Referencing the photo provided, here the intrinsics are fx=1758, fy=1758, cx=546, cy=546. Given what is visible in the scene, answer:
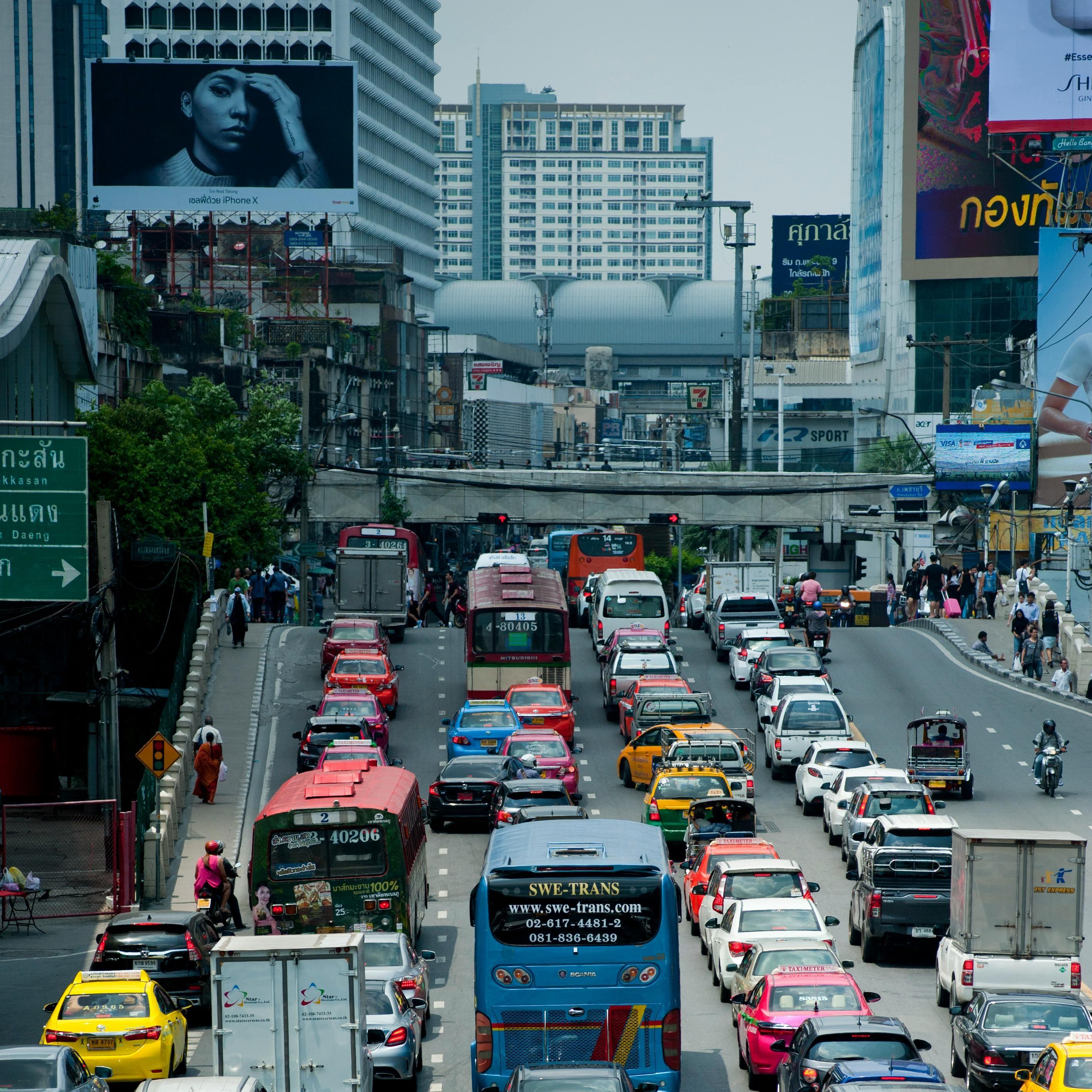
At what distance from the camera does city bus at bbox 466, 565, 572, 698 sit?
1630 inches

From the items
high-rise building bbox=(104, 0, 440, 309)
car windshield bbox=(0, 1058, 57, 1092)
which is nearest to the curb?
car windshield bbox=(0, 1058, 57, 1092)

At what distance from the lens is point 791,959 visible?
1967cm

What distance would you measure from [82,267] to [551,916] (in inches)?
1820

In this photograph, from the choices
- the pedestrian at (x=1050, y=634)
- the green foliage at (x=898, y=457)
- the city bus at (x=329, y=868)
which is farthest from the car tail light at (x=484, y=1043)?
the green foliage at (x=898, y=457)

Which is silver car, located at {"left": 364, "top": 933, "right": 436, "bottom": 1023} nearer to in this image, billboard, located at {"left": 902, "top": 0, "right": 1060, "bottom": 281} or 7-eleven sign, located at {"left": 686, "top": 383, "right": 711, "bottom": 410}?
billboard, located at {"left": 902, "top": 0, "right": 1060, "bottom": 281}

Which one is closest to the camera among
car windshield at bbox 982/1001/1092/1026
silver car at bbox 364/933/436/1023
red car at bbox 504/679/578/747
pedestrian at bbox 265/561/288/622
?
car windshield at bbox 982/1001/1092/1026

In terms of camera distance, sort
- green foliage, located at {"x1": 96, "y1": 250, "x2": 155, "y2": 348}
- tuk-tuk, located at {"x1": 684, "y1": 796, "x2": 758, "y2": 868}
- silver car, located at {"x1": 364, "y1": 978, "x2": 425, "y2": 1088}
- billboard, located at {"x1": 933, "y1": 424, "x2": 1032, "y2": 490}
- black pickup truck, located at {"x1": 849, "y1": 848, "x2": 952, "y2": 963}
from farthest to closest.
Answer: billboard, located at {"x1": 933, "y1": 424, "x2": 1032, "y2": 490}
green foliage, located at {"x1": 96, "y1": 250, "x2": 155, "y2": 348}
tuk-tuk, located at {"x1": 684, "y1": 796, "x2": 758, "y2": 868}
black pickup truck, located at {"x1": 849, "y1": 848, "x2": 952, "y2": 963}
silver car, located at {"x1": 364, "y1": 978, "x2": 425, "y2": 1088}

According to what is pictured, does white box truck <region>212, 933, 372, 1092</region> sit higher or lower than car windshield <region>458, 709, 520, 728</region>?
higher

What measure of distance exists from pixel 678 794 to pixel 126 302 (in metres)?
52.1

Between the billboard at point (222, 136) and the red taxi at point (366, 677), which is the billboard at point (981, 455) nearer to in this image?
the billboard at point (222, 136)

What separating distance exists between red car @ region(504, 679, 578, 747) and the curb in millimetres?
13969

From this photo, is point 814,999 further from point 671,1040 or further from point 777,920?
point 777,920

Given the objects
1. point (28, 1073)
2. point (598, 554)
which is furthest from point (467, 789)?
point (598, 554)

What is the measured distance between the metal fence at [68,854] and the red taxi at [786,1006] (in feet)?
42.9
